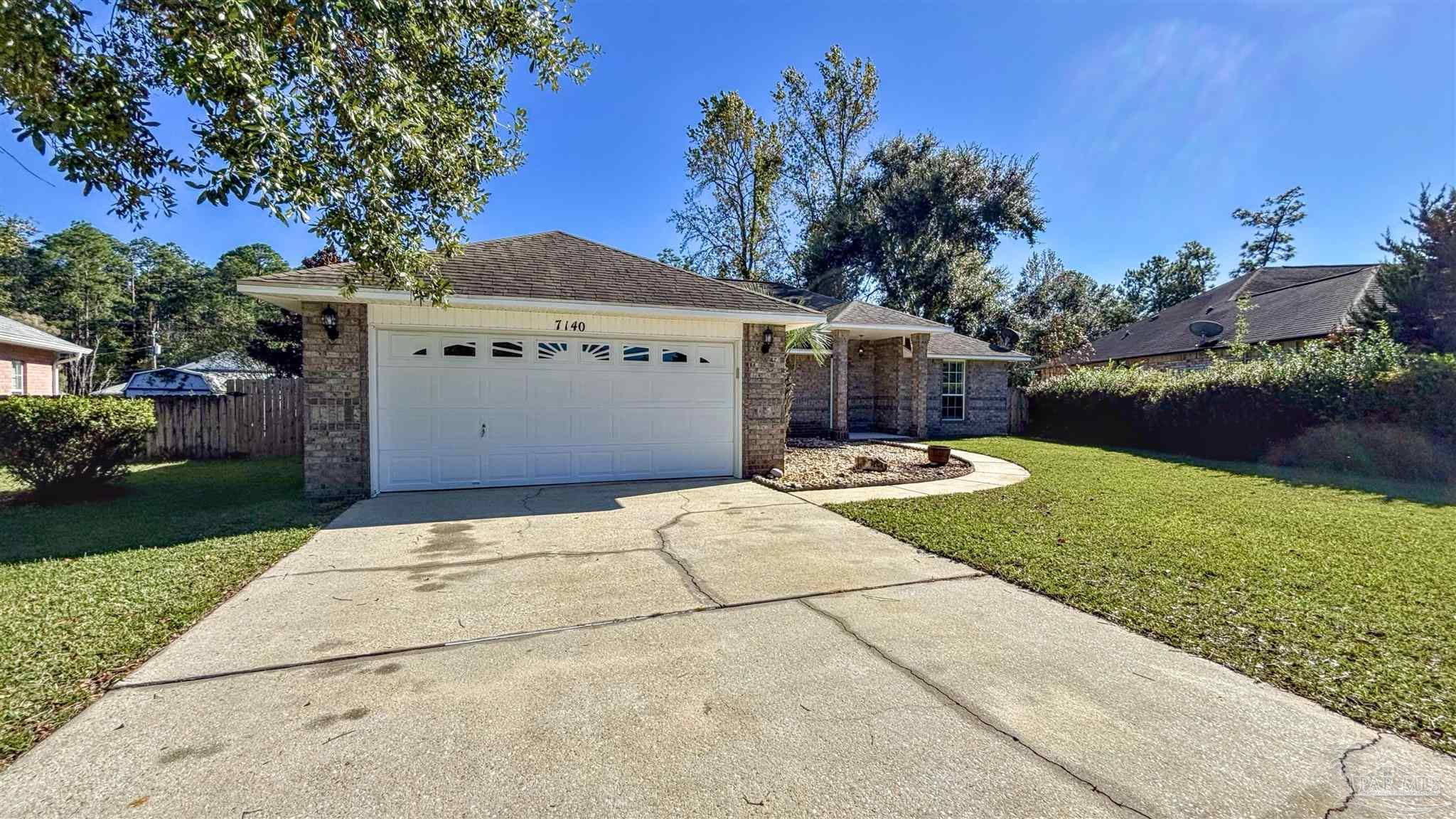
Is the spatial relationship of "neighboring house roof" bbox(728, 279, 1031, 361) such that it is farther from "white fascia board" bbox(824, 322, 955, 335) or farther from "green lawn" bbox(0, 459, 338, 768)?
"green lawn" bbox(0, 459, 338, 768)

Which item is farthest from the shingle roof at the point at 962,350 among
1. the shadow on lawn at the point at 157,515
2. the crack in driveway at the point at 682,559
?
the shadow on lawn at the point at 157,515

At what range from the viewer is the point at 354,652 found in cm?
325

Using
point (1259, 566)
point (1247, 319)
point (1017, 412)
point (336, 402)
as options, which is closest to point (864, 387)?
point (1017, 412)

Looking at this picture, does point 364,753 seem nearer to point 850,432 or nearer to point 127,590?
point 127,590

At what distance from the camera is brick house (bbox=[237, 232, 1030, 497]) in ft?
24.8

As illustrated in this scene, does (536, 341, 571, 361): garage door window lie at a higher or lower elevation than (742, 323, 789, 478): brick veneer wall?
higher

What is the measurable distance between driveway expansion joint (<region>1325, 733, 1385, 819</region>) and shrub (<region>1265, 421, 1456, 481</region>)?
1121cm

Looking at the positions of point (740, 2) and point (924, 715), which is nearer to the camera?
point (924, 715)

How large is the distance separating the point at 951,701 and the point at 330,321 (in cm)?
810

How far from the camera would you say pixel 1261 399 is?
38.4 feet

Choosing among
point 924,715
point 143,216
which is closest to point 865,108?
point 143,216

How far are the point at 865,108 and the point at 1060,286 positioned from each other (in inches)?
511

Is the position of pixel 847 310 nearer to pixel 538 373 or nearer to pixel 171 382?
pixel 538 373

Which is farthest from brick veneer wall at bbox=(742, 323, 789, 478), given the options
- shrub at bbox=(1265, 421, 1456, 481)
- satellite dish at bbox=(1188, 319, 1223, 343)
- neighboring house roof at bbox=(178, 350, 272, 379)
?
neighboring house roof at bbox=(178, 350, 272, 379)
